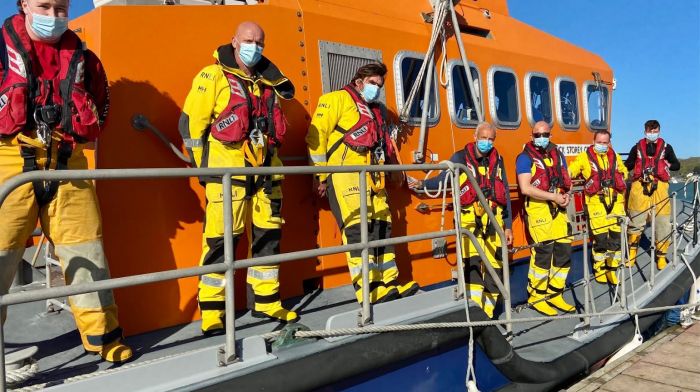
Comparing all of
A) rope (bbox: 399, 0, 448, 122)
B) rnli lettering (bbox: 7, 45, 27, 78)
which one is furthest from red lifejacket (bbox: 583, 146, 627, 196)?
rnli lettering (bbox: 7, 45, 27, 78)

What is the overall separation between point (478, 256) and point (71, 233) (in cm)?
295

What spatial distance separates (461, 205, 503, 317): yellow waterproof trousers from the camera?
4.19 m

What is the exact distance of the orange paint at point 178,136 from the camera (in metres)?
2.93

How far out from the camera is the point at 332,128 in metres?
3.41

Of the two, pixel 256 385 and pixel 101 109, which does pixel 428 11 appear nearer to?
pixel 101 109

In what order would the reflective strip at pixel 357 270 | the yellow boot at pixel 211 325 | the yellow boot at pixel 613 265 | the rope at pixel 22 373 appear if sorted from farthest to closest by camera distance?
the yellow boot at pixel 613 265 < the reflective strip at pixel 357 270 < the yellow boot at pixel 211 325 < the rope at pixel 22 373

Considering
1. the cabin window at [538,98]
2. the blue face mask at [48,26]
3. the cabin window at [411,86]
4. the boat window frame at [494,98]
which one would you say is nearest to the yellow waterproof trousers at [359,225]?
the cabin window at [411,86]

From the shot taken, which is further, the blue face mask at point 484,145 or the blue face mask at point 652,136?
the blue face mask at point 652,136

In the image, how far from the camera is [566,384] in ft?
13.0

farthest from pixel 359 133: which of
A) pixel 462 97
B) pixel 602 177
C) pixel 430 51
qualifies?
pixel 602 177

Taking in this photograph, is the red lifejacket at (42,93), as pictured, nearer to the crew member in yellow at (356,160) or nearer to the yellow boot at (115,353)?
the yellow boot at (115,353)

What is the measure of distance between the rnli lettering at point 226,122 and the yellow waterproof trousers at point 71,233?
673mm

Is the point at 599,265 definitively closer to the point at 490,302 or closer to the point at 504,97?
the point at 490,302

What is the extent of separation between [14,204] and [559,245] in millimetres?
4107
